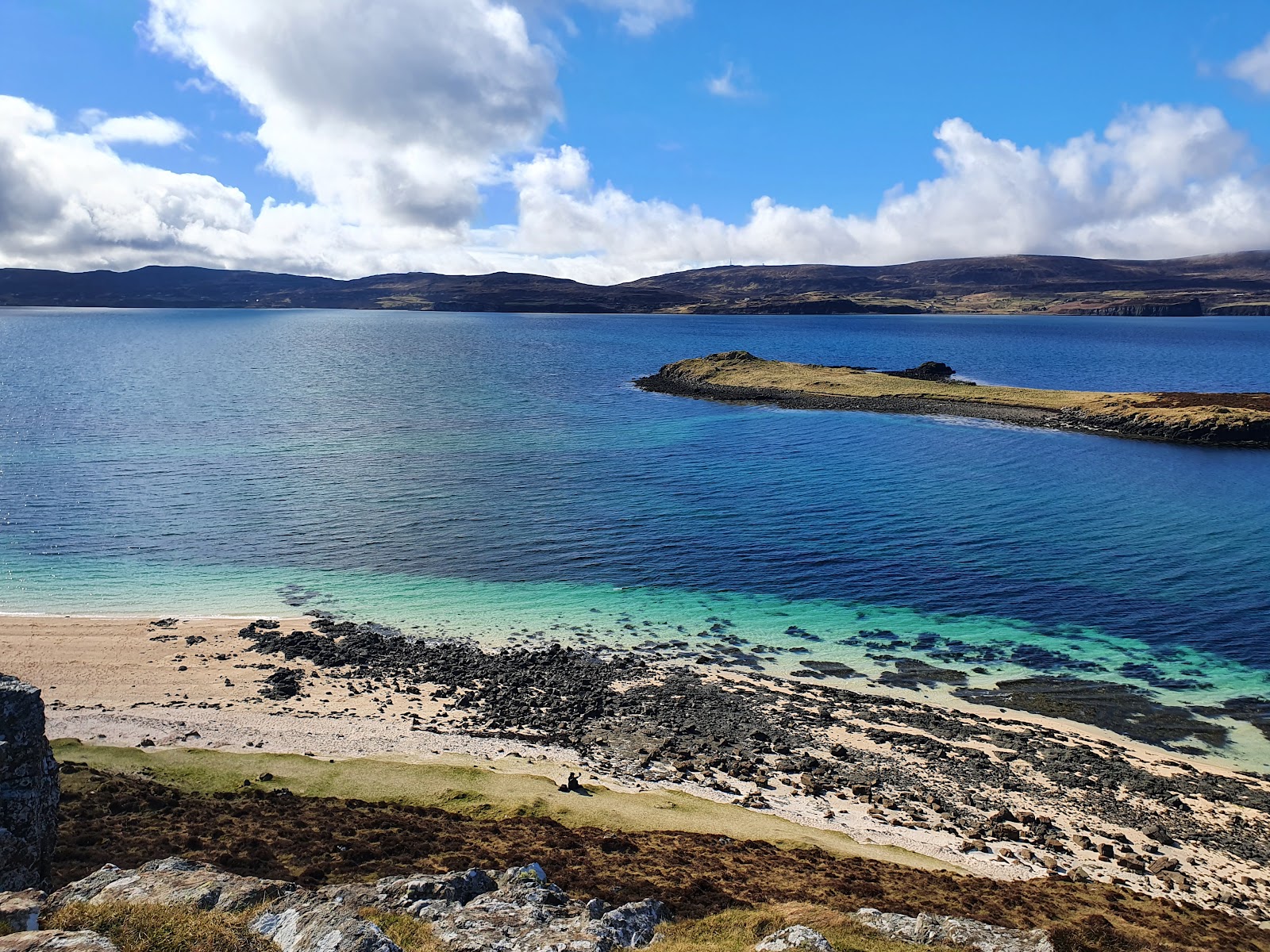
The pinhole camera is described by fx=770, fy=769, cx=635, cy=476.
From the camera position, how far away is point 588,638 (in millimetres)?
41969

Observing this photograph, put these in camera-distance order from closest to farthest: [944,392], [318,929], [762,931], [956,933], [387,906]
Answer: [318,929] → [762,931] → [387,906] → [956,933] → [944,392]

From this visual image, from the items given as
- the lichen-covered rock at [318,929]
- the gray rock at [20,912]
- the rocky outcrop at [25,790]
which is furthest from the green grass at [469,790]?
the gray rock at [20,912]

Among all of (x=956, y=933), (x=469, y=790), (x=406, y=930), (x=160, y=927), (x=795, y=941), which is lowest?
(x=469, y=790)

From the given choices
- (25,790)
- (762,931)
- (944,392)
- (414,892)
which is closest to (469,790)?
(414,892)

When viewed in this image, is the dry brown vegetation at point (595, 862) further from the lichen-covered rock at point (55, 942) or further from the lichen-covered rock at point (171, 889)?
the lichen-covered rock at point (55, 942)

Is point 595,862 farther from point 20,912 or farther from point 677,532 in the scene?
point 677,532

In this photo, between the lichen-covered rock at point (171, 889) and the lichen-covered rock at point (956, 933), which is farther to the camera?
the lichen-covered rock at point (956, 933)

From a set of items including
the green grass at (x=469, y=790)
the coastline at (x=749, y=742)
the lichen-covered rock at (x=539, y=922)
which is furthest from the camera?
the coastline at (x=749, y=742)

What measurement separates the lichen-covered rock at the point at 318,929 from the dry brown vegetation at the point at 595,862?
3.40 meters

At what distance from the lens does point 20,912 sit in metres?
15.1

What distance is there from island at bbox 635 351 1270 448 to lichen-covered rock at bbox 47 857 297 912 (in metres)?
106

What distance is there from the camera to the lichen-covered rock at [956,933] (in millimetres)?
18156

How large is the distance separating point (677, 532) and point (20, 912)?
46.4 m

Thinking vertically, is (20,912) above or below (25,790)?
below
